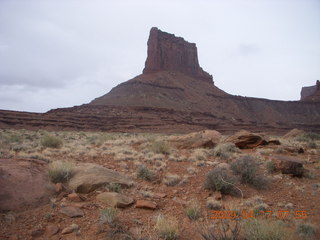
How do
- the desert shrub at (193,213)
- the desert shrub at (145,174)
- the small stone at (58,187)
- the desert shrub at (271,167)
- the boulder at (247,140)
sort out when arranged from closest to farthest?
the desert shrub at (193,213)
the small stone at (58,187)
the desert shrub at (145,174)
the desert shrub at (271,167)
the boulder at (247,140)

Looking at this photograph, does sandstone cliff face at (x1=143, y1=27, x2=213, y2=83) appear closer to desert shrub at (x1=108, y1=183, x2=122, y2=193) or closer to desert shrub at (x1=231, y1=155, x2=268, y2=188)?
desert shrub at (x1=231, y1=155, x2=268, y2=188)

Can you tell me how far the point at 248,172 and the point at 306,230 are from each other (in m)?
2.78

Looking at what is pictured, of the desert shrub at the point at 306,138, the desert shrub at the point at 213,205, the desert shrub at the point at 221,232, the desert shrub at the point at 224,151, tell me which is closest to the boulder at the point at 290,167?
the desert shrub at the point at 224,151

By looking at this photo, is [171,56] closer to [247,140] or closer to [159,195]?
[247,140]

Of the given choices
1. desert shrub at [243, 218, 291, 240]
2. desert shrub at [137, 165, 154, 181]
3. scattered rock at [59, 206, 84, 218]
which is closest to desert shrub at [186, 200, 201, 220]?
desert shrub at [243, 218, 291, 240]

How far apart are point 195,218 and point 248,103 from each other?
80.0 m

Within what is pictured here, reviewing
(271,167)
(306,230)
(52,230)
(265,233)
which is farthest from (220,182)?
(52,230)

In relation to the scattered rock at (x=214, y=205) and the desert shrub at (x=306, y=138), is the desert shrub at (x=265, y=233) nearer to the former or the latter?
the scattered rock at (x=214, y=205)

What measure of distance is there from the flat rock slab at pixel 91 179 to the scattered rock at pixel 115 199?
51 cm

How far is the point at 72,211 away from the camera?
4562 millimetres

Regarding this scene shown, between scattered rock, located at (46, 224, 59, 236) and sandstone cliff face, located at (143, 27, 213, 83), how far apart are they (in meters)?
81.5

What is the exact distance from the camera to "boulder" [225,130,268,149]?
13.9 meters

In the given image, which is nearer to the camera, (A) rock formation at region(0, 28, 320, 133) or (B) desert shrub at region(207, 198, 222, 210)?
(B) desert shrub at region(207, 198, 222, 210)

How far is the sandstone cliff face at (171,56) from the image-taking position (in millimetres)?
84375
